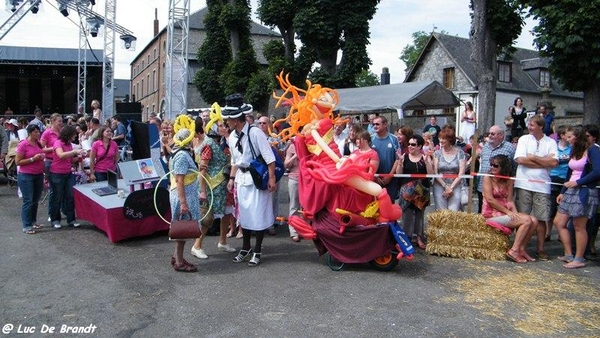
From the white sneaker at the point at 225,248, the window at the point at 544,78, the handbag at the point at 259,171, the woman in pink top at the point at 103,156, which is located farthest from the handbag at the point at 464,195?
the window at the point at 544,78

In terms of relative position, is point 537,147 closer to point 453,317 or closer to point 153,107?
point 453,317

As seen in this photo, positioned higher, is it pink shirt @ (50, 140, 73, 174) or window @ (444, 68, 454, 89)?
window @ (444, 68, 454, 89)

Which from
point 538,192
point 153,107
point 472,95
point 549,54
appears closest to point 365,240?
point 538,192

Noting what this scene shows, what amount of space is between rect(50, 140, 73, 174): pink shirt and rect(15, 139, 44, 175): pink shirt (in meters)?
0.20

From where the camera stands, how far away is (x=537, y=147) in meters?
6.93

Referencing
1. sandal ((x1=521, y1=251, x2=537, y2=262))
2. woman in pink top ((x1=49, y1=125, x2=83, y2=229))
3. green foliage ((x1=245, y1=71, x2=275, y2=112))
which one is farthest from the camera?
green foliage ((x1=245, y1=71, x2=275, y2=112))

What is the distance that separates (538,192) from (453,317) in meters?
3.01

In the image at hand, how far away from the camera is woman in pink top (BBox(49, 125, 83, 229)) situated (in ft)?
27.3

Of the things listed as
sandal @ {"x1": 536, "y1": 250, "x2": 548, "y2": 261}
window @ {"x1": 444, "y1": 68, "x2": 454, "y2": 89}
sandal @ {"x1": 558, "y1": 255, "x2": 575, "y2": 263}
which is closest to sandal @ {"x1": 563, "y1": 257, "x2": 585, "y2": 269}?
sandal @ {"x1": 558, "y1": 255, "x2": 575, "y2": 263}

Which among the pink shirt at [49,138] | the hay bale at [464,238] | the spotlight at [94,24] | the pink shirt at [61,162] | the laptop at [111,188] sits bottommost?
the hay bale at [464,238]

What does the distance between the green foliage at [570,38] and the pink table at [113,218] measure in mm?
13465

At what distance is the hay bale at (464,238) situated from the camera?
6711mm

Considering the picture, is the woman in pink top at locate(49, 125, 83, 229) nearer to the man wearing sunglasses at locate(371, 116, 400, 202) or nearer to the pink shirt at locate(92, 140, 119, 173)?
the pink shirt at locate(92, 140, 119, 173)

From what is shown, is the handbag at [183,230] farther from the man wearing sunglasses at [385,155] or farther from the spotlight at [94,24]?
the spotlight at [94,24]
